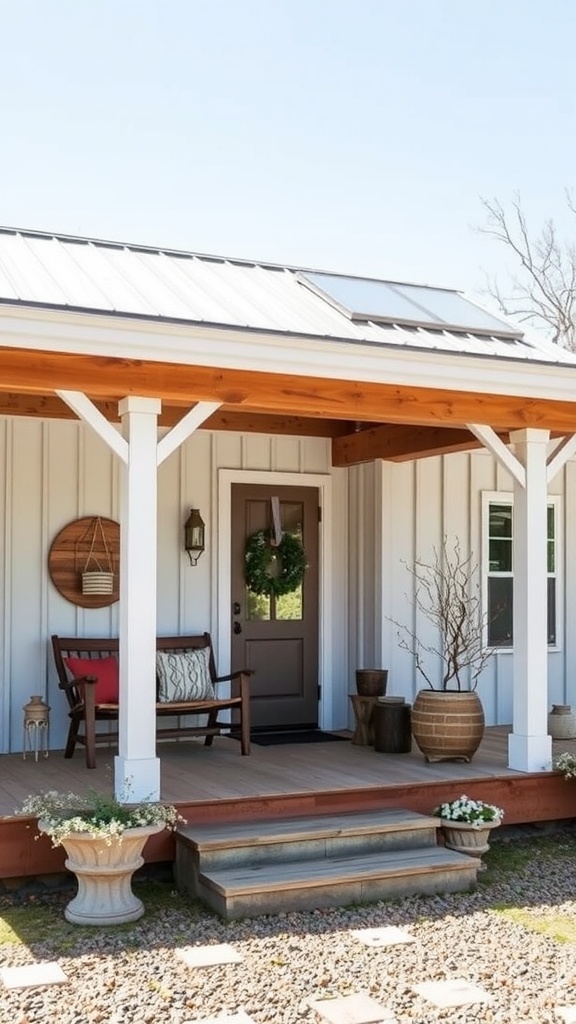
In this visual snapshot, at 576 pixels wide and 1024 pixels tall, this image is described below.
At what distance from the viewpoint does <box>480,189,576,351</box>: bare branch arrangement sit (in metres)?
19.5

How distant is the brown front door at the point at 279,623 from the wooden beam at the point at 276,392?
79.7 inches

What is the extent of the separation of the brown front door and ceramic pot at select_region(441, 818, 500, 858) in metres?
2.58

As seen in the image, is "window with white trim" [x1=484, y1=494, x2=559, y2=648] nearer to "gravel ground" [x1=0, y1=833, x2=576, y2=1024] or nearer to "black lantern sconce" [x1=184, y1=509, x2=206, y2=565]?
"black lantern sconce" [x1=184, y1=509, x2=206, y2=565]

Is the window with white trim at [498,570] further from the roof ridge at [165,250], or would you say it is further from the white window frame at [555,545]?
the roof ridge at [165,250]

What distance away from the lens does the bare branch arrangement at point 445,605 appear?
26.4ft

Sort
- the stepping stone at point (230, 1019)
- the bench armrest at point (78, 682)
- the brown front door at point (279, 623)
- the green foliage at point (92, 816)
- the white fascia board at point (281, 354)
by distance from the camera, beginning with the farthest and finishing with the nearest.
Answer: the brown front door at point (279, 623) < the bench armrest at point (78, 682) < the white fascia board at point (281, 354) < the green foliage at point (92, 816) < the stepping stone at point (230, 1019)

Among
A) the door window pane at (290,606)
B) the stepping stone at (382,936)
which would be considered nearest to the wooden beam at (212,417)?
the door window pane at (290,606)

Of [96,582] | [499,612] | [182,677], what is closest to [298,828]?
[182,677]

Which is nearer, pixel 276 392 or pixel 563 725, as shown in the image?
pixel 276 392

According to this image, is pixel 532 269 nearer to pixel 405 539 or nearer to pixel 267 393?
pixel 405 539

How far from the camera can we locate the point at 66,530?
23.4 ft

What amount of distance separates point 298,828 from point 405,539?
3.26 metres

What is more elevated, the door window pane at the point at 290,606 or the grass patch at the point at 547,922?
the door window pane at the point at 290,606

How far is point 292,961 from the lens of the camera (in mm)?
4117
